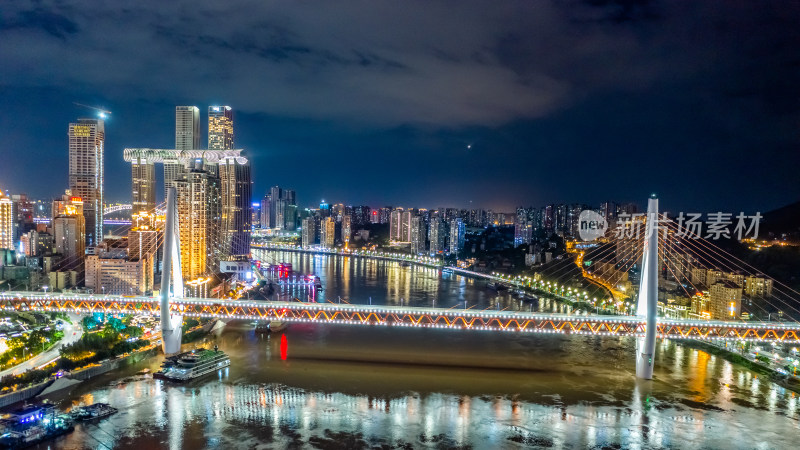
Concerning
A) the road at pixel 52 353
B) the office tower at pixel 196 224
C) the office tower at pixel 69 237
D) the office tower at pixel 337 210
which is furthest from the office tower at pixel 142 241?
the office tower at pixel 337 210

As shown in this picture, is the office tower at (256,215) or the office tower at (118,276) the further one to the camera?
the office tower at (256,215)

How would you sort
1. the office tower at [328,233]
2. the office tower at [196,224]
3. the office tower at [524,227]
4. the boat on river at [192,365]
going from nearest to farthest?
1. the boat on river at [192,365]
2. the office tower at [196,224]
3. the office tower at [524,227]
4. the office tower at [328,233]

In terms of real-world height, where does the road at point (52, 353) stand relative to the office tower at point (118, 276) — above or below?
below

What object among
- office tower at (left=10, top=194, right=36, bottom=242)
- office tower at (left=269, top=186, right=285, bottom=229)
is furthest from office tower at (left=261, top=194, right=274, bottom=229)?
office tower at (left=10, top=194, right=36, bottom=242)

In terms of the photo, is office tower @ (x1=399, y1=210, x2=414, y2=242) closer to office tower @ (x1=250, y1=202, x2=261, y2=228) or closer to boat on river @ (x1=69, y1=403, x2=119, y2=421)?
office tower @ (x1=250, y1=202, x2=261, y2=228)

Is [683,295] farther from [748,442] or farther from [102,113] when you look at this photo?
[102,113]

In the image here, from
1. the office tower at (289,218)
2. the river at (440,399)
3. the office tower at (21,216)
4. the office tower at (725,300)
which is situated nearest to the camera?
A: the river at (440,399)

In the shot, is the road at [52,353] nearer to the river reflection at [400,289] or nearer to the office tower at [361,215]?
the river reflection at [400,289]
